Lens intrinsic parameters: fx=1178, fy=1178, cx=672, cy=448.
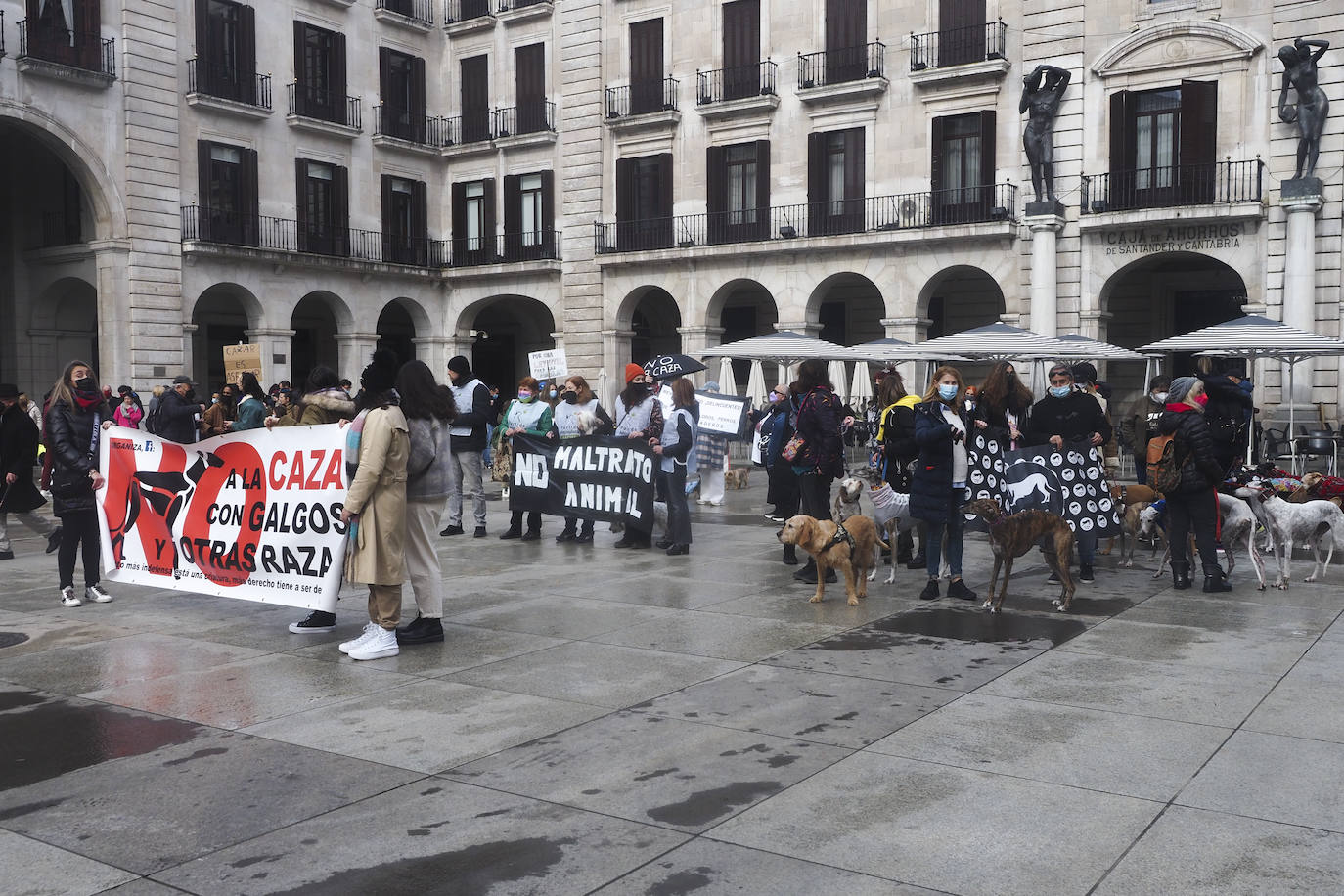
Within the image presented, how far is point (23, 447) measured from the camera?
1099cm

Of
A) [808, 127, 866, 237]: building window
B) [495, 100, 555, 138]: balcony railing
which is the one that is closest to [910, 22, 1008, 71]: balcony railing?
[808, 127, 866, 237]: building window

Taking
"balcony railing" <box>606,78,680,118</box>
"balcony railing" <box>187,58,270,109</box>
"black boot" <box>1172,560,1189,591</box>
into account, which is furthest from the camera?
"balcony railing" <box>606,78,680,118</box>

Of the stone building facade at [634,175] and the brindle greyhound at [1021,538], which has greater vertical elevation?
the stone building facade at [634,175]

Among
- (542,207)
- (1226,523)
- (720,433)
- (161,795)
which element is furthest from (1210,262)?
(161,795)

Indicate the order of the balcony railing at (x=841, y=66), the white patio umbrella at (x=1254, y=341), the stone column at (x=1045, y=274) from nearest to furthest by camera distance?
the white patio umbrella at (x=1254, y=341), the stone column at (x=1045, y=274), the balcony railing at (x=841, y=66)

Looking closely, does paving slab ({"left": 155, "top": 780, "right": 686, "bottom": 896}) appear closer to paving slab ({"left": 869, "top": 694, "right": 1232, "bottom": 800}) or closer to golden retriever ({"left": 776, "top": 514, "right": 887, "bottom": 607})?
paving slab ({"left": 869, "top": 694, "right": 1232, "bottom": 800})

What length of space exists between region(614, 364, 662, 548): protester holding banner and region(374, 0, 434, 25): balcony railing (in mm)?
24847

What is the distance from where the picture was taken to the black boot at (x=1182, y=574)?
373 inches

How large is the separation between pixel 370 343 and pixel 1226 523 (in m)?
Answer: 27.5

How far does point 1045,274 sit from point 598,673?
21.7 metres

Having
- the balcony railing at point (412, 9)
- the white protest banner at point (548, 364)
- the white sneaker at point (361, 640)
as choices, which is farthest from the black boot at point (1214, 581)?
the balcony railing at point (412, 9)

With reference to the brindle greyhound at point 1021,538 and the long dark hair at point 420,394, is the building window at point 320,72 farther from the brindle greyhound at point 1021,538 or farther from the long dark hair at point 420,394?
the brindle greyhound at point 1021,538

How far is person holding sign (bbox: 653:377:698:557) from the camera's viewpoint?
1161 centimetres

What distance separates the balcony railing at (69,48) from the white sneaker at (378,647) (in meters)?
23.2
